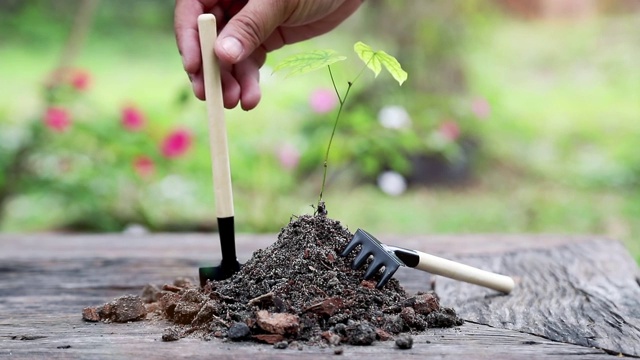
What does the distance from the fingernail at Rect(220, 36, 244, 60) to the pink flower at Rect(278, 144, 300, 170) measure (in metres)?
2.00

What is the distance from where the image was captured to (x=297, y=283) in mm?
1337

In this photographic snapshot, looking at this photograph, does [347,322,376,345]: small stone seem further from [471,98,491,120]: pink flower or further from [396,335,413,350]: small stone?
[471,98,491,120]: pink flower

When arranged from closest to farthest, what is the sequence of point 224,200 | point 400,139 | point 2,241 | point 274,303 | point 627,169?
point 274,303, point 224,200, point 2,241, point 400,139, point 627,169

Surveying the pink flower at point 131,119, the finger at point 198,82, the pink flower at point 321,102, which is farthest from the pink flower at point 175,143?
the finger at point 198,82

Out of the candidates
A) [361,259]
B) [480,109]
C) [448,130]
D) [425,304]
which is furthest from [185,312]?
[480,109]

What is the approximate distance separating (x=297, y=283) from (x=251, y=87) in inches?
23.5

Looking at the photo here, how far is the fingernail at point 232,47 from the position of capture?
1.49 metres

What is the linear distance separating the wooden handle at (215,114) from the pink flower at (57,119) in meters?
1.93

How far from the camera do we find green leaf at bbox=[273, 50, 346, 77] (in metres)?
1.36

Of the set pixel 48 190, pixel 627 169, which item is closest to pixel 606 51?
pixel 627 169

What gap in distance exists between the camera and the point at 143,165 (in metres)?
3.31

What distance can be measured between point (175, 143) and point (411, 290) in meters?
1.82

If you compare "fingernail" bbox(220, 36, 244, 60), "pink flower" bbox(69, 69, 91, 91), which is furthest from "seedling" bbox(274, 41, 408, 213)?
"pink flower" bbox(69, 69, 91, 91)

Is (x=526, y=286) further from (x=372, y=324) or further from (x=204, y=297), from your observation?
(x=204, y=297)
